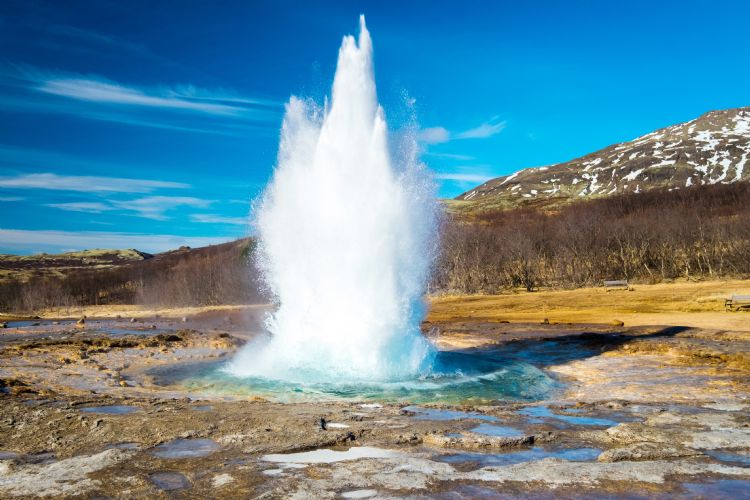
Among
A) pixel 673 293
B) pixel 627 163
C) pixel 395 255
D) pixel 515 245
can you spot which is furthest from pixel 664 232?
pixel 627 163

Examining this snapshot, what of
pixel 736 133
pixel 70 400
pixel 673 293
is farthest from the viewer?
pixel 736 133

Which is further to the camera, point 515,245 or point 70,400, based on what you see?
point 515,245

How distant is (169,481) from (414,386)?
8.77 m

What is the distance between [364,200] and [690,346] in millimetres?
12988

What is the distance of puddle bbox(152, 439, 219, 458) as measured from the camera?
7414 mm

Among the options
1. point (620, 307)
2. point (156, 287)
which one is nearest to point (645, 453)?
point (620, 307)

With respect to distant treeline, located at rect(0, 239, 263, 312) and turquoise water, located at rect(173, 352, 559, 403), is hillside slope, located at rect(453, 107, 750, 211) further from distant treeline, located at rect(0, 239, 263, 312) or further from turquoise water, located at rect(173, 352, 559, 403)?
turquoise water, located at rect(173, 352, 559, 403)

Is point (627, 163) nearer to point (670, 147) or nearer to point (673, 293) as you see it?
Answer: point (670, 147)

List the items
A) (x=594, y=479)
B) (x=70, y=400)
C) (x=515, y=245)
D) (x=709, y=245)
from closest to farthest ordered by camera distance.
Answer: (x=594, y=479)
(x=70, y=400)
(x=709, y=245)
(x=515, y=245)

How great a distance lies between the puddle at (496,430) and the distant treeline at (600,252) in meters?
52.6

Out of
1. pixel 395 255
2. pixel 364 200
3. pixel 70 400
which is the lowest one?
pixel 70 400

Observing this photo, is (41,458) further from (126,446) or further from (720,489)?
(720,489)

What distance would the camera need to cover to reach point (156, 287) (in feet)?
345

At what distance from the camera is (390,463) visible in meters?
7.01
